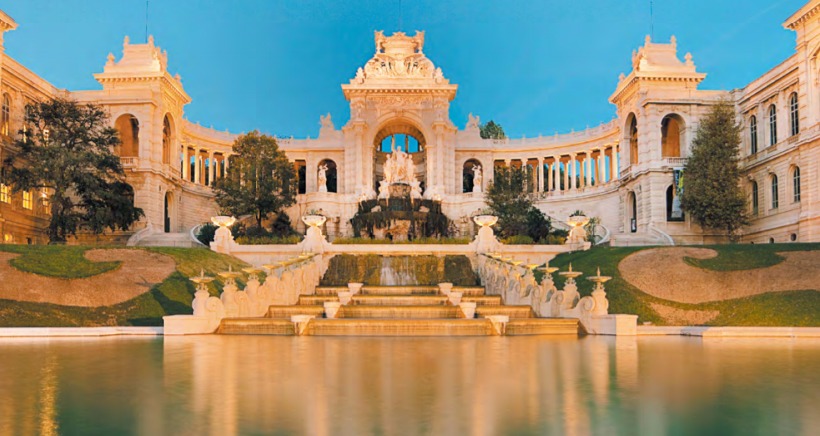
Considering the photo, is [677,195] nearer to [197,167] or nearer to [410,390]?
[197,167]

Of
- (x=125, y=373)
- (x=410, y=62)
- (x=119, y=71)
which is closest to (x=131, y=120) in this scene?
(x=119, y=71)

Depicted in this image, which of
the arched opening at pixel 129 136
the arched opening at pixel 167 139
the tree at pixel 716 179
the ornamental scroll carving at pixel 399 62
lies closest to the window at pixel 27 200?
the arched opening at pixel 129 136

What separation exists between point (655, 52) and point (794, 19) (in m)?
13.4


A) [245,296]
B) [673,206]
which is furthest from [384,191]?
[245,296]

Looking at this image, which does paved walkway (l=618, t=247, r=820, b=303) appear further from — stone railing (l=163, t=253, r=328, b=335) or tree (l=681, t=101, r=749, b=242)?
tree (l=681, t=101, r=749, b=242)

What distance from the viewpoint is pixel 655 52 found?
2240 inches

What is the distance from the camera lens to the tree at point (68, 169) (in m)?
40.5

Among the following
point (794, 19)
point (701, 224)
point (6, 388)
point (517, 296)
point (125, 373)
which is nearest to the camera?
point (6, 388)

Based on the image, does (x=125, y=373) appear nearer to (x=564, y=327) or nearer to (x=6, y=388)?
(x=6, y=388)

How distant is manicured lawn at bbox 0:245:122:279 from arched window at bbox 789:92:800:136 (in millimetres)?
43848

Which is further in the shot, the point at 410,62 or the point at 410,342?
the point at 410,62

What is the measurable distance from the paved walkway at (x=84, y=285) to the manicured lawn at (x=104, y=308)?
0.41m

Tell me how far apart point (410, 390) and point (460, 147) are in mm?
62206

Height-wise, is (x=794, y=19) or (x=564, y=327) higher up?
(x=794, y=19)
